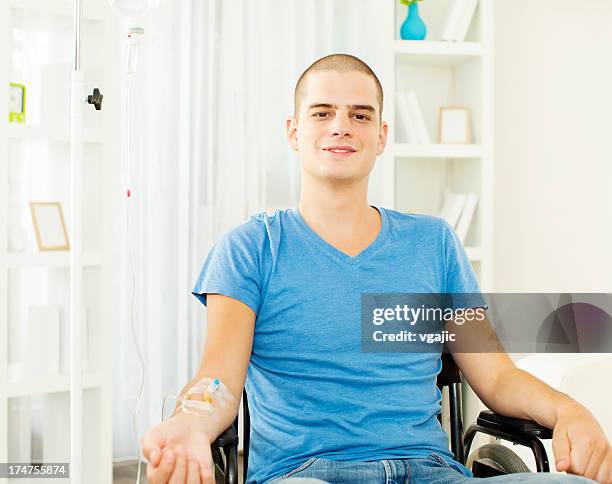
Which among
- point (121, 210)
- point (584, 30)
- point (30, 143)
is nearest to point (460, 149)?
point (584, 30)

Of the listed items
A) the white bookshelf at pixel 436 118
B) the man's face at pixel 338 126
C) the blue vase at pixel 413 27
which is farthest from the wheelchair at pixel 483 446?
the blue vase at pixel 413 27

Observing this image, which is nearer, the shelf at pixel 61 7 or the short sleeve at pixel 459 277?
the short sleeve at pixel 459 277

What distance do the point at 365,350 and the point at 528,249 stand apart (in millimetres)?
2139

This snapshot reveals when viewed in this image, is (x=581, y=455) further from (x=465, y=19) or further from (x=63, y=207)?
(x=465, y=19)

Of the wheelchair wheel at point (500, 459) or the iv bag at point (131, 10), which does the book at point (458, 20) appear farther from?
the wheelchair wheel at point (500, 459)

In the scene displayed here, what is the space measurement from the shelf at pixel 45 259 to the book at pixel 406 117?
4.29 ft

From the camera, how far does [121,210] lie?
297 cm

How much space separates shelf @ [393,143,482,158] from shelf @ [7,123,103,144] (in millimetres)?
1171

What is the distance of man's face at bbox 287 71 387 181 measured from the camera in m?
1.62

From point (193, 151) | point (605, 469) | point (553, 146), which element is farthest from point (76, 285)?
point (553, 146)

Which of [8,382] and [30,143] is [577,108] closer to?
[30,143]

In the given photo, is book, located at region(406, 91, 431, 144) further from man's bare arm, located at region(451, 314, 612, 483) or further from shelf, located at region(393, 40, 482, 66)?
man's bare arm, located at region(451, 314, 612, 483)

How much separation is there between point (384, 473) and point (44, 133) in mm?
1619

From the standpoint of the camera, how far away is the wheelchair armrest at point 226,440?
1.30m
